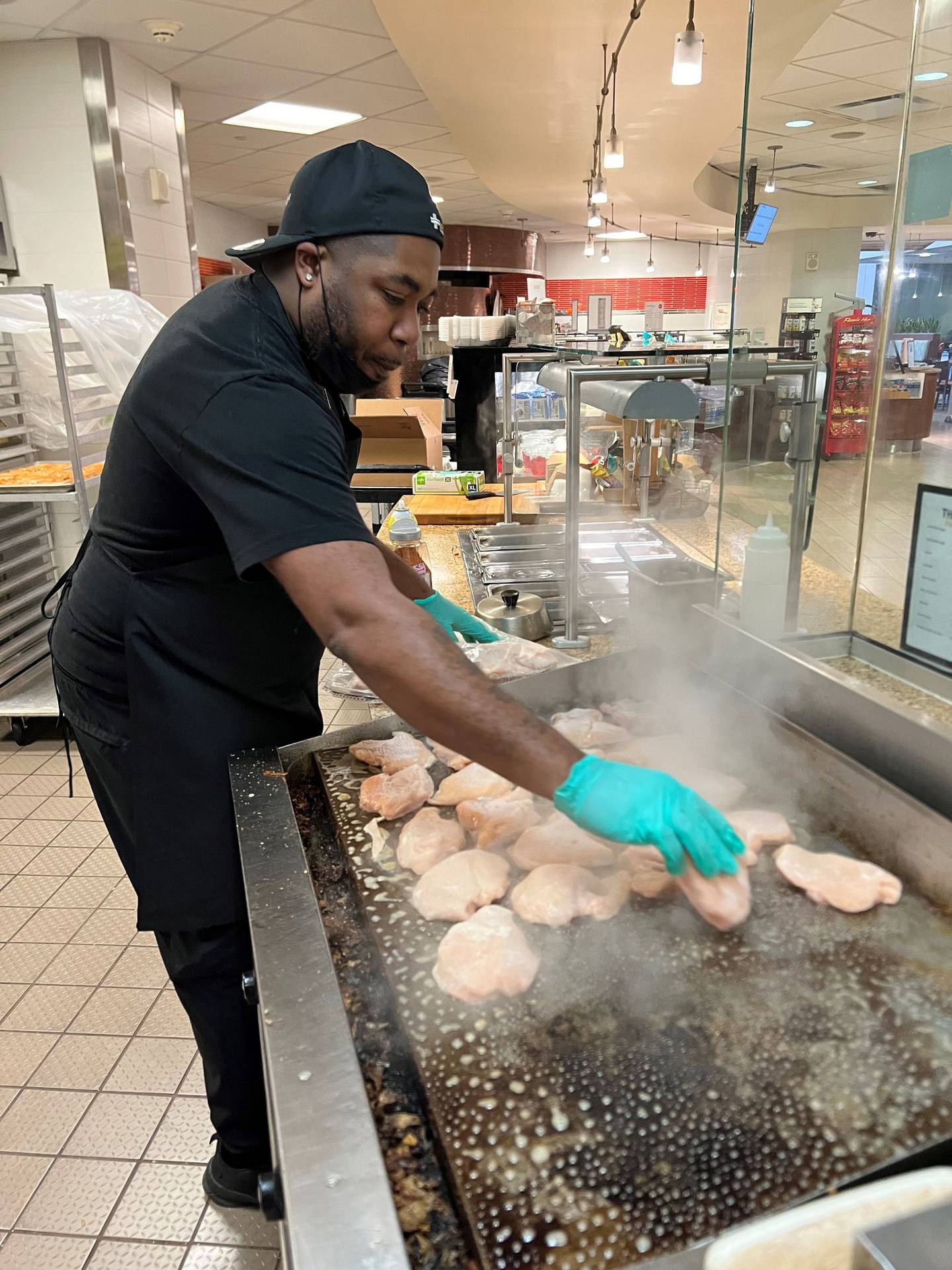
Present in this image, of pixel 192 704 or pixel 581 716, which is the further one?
pixel 581 716

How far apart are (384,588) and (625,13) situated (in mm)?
5110

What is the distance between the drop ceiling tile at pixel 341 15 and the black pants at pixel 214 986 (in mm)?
4268

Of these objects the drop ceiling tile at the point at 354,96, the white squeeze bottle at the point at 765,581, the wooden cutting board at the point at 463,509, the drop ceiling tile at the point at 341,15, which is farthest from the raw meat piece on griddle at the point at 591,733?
the drop ceiling tile at the point at 354,96

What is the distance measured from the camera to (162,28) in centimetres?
446

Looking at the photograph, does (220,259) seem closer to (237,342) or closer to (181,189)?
(181,189)

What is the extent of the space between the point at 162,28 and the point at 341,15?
0.94 m

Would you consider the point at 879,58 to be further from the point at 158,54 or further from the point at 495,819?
the point at 158,54

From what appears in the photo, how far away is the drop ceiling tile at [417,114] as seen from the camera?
6551mm

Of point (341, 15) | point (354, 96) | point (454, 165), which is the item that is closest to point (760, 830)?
point (341, 15)

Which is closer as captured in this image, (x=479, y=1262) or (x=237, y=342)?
(x=479, y=1262)

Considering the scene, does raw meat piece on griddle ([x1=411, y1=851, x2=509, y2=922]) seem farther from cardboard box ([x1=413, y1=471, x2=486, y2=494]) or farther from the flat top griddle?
cardboard box ([x1=413, y1=471, x2=486, y2=494])

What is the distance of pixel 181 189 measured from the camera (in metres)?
5.62

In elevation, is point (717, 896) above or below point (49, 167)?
below

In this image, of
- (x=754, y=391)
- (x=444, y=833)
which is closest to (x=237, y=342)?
(x=444, y=833)
